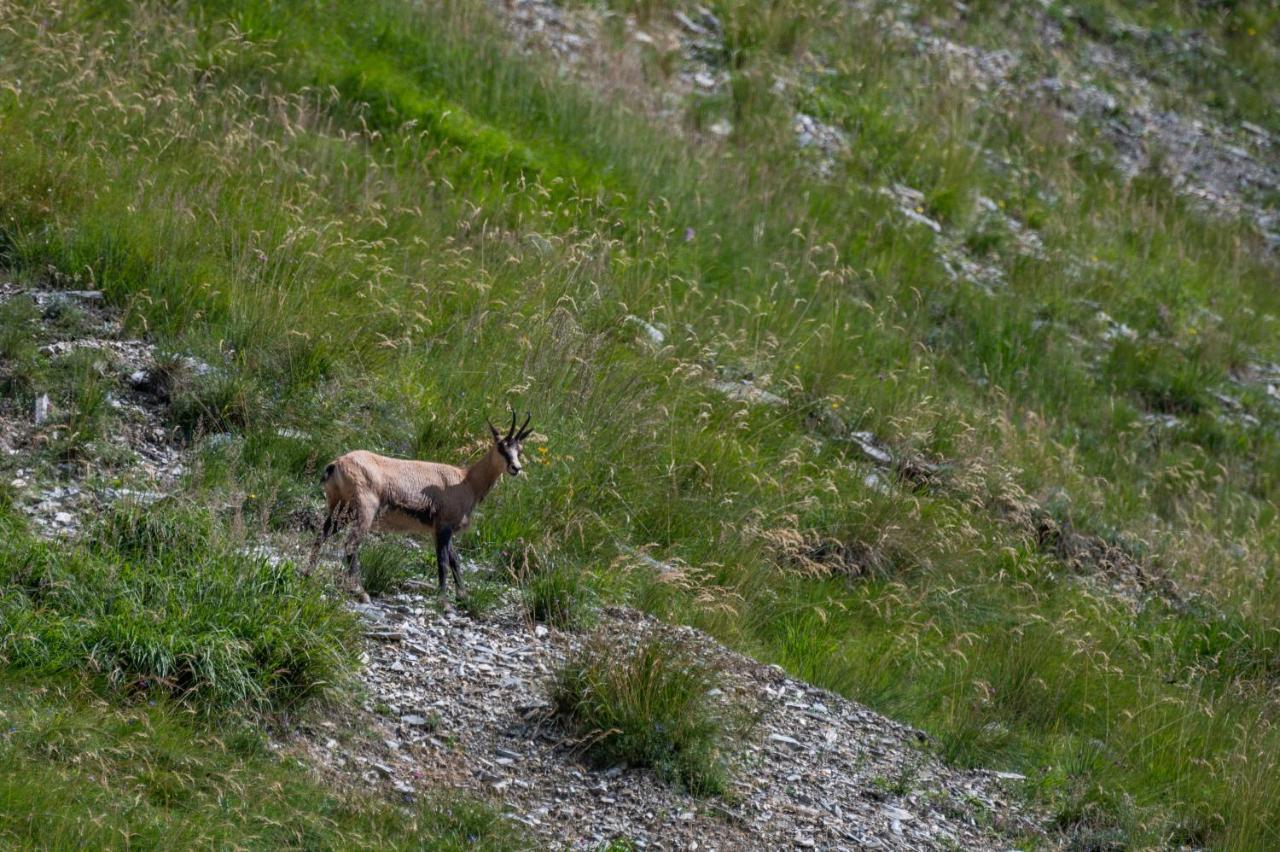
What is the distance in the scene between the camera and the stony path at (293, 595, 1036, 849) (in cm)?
706

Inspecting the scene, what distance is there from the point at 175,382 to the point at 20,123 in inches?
122

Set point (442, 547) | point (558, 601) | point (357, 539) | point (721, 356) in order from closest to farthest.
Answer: point (357, 539)
point (442, 547)
point (558, 601)
point (721, 356)

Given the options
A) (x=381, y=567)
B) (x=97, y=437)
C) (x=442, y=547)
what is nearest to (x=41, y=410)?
(x=97, y=437)

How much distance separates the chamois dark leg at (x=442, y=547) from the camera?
8336mm

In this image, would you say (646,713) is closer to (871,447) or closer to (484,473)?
(484,473)

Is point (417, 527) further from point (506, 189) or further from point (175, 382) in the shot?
point (506, 189)

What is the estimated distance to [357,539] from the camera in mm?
7984

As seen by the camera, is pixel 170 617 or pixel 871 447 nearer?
pixel 170 617

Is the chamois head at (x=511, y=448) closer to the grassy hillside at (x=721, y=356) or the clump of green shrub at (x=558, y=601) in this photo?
the clump of green shrub at (x=558, y=601)

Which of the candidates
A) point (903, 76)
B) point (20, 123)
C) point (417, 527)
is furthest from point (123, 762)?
point (903, 76)

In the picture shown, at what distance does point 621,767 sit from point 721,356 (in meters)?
5.51

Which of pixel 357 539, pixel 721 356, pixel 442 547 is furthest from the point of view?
pixel 721 356

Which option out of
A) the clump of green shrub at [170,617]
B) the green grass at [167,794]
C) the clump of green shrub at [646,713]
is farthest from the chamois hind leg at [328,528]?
→ the clump of green shrub at [646,713]

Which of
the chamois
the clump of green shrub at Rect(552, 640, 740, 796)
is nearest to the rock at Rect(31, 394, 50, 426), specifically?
the chamois
